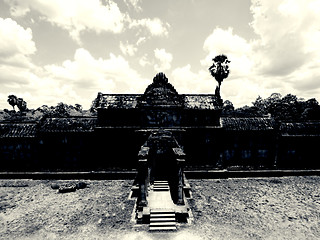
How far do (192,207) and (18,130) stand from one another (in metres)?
24.4

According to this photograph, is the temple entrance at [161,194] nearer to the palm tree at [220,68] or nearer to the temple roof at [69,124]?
the temple roof at [69,124]

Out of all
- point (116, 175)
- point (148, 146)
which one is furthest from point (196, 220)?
point (116, 175)

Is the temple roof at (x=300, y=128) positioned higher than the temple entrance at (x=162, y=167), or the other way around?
the temple roof at (x=300, y=128)

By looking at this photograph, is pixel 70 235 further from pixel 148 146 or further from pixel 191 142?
pixel 191 142

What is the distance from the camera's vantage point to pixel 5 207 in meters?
16.9

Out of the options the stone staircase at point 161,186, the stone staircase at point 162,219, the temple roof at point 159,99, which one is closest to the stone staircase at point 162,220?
the stone staircase at point 162,219

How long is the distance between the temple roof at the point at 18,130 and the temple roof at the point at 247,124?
83.4 feet

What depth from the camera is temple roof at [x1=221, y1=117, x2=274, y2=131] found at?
2714 cm

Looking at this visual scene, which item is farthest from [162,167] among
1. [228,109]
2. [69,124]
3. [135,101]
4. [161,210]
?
[228,109]

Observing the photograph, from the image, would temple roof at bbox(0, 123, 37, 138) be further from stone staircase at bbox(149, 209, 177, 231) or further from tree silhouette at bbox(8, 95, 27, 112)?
tree silhouette at bbox(8, 95, 27, 112)

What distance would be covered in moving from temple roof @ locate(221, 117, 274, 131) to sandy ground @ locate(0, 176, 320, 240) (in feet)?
23.9

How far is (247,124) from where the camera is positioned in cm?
2773

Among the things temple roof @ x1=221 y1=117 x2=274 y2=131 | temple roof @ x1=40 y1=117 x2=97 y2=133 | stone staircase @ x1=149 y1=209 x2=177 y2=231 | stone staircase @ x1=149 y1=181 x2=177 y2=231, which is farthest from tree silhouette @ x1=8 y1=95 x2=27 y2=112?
stone staircase @ x1=149 y1=209 x2=177 y2=231

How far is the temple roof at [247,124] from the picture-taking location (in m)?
27.1
